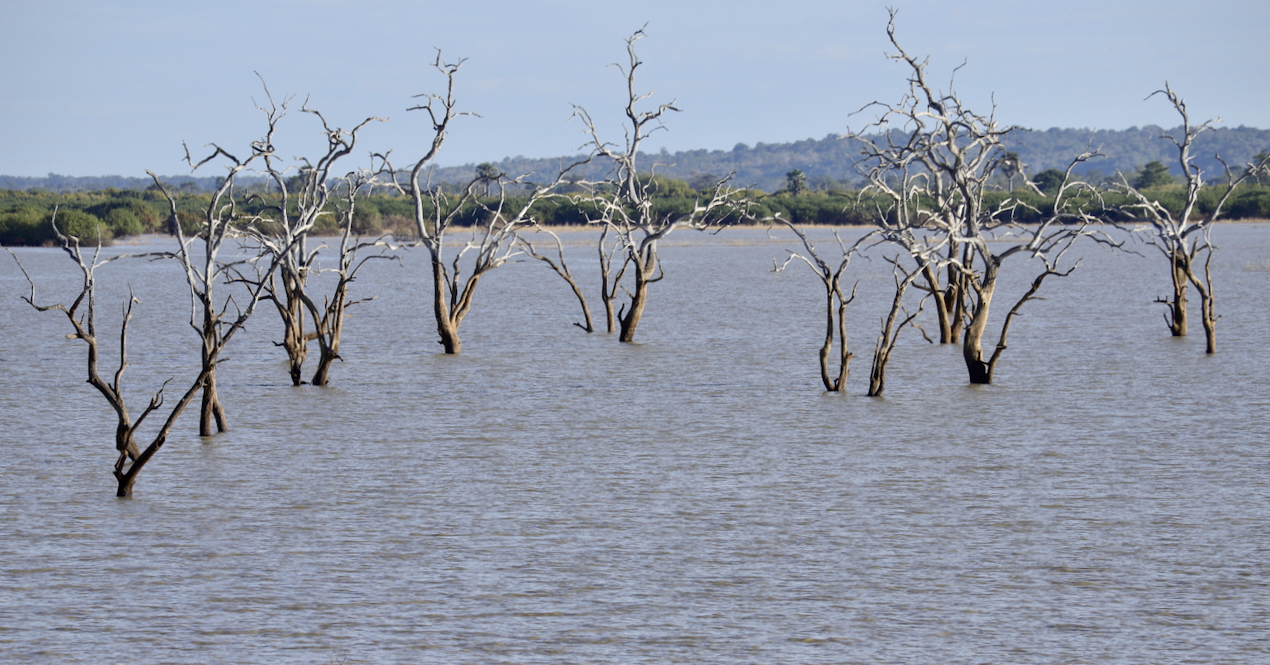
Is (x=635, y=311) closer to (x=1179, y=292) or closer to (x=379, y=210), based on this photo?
(x=1179, y=292)

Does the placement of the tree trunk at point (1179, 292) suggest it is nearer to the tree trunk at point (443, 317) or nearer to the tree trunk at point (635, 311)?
the tree trunk at point (635, 311)

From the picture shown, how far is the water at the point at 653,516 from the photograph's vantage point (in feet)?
28.9

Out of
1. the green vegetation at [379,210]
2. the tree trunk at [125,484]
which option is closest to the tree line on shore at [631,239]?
the tree trunk at [125,484]

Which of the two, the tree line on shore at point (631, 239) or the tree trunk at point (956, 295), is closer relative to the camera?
the tree line on shore at point (631, 239)

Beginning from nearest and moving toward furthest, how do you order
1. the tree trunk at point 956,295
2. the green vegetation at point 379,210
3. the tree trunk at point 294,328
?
the tree trunk at point 294,328
the tree trunk at point 956,295
the green vegetation at point 379,210

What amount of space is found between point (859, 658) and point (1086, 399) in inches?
496

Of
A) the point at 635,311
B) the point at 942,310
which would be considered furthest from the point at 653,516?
the point at 635,311

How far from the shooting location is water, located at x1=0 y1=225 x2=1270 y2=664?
880 cm

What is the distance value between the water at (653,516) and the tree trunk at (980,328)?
489 millimetres

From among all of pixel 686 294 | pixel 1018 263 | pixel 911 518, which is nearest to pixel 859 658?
pixel 911 518

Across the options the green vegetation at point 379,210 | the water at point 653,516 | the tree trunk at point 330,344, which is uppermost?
the green vegetation at point 379,210

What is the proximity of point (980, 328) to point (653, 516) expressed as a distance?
9.80 meters

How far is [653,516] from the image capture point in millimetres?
12188

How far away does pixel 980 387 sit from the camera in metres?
21.1
